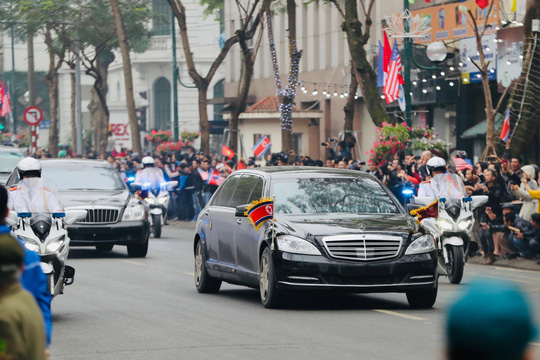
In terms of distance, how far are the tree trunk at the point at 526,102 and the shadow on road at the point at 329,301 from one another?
9228mm

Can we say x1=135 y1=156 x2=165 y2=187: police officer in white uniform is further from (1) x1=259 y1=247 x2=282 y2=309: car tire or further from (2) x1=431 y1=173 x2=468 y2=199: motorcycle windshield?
(1) x1=259 y1=247 x2=282 y2=309: car tire

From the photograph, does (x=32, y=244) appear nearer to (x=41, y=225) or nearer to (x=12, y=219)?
(x=41, y=225)

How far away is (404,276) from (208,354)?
11.7ft

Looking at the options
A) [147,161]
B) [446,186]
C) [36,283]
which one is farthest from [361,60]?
[36,283]

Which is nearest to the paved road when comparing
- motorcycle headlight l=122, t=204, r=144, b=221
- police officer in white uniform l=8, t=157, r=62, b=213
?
police officer in white uniform l=8, t=157, r=62, b=213

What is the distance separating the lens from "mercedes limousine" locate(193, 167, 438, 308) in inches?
495

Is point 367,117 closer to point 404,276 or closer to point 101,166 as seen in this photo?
point 101,166

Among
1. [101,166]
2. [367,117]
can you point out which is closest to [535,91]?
[101,166]

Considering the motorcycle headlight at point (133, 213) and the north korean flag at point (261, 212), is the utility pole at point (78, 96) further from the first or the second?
the north korean flag at point (261, 212)

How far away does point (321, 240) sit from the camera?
496 inches

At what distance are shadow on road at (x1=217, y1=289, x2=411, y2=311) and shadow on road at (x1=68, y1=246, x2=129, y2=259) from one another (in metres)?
6.54

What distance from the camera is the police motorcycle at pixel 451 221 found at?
52.5 ft

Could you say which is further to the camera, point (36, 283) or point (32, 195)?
point (32, 195)

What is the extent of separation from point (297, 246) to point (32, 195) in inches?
105
